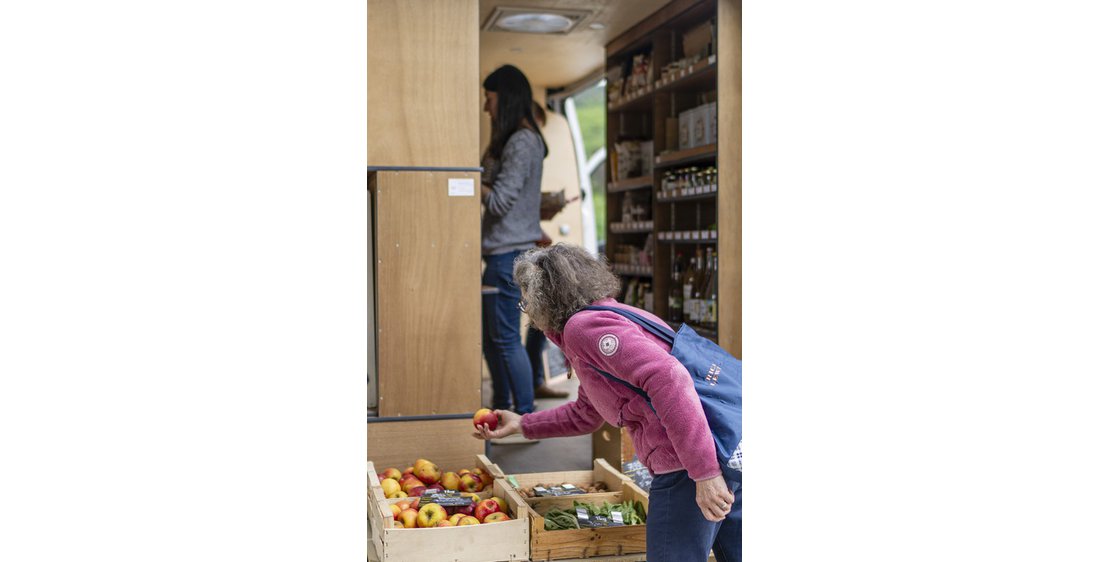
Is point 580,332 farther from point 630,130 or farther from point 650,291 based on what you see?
point 630,130

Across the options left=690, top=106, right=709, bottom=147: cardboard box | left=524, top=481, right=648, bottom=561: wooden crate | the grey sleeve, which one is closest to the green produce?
left=524, top=481, right=648, bottom=561: wooden crate

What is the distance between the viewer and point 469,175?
3971 mm

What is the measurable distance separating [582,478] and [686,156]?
8.50ft

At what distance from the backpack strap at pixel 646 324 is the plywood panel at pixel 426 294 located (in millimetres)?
1449

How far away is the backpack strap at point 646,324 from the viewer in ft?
8.45

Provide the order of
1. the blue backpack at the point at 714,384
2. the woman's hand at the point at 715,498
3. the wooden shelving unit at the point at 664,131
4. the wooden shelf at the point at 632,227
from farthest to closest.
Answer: the wooden shelf at the point at 632,227
the wooden shelving unit at the point at 664,131
the blue backpack at the point at 714,384
the woman's hand at the point at 715,498

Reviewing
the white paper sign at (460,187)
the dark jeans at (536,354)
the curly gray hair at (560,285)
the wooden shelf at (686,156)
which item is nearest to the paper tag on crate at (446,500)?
the curly gray hair at (560,285)

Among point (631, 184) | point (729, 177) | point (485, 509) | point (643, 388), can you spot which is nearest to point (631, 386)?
point (643, 388)

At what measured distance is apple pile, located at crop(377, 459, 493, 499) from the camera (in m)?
3.44

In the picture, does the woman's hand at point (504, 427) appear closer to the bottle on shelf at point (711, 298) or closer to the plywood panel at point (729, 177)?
the plywood panel at point (729, 177)

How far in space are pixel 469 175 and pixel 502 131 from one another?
90 centimetres

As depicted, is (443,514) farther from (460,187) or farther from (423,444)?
(460,187)
